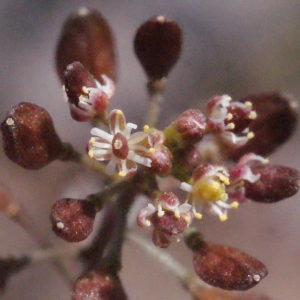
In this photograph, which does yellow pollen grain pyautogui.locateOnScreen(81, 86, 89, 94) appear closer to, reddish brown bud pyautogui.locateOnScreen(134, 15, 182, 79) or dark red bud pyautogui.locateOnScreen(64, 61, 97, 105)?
dark red bud pyautogui.locateOnScreen(64, 61, 97, 105)

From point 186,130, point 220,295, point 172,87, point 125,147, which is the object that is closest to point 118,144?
point 125,147

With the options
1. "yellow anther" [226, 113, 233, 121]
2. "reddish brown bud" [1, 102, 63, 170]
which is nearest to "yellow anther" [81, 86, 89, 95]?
"reddish brown bud" [1, 102, 63, 170]

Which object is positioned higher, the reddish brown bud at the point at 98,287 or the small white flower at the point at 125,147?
the small white flower at the point at 125,147

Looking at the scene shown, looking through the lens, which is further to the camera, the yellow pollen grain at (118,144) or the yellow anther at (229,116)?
the yellow anther at (229,116)

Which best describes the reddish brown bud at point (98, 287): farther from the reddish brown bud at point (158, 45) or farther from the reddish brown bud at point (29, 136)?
the reddish brown bud at point (158, 45)

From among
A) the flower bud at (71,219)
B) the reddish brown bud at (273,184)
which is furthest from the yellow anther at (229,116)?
the flower bud at (71,219)

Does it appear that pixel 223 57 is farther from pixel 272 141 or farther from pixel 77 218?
pixel 77 218

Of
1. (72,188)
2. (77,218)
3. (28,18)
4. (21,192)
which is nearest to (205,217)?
(72,188)
